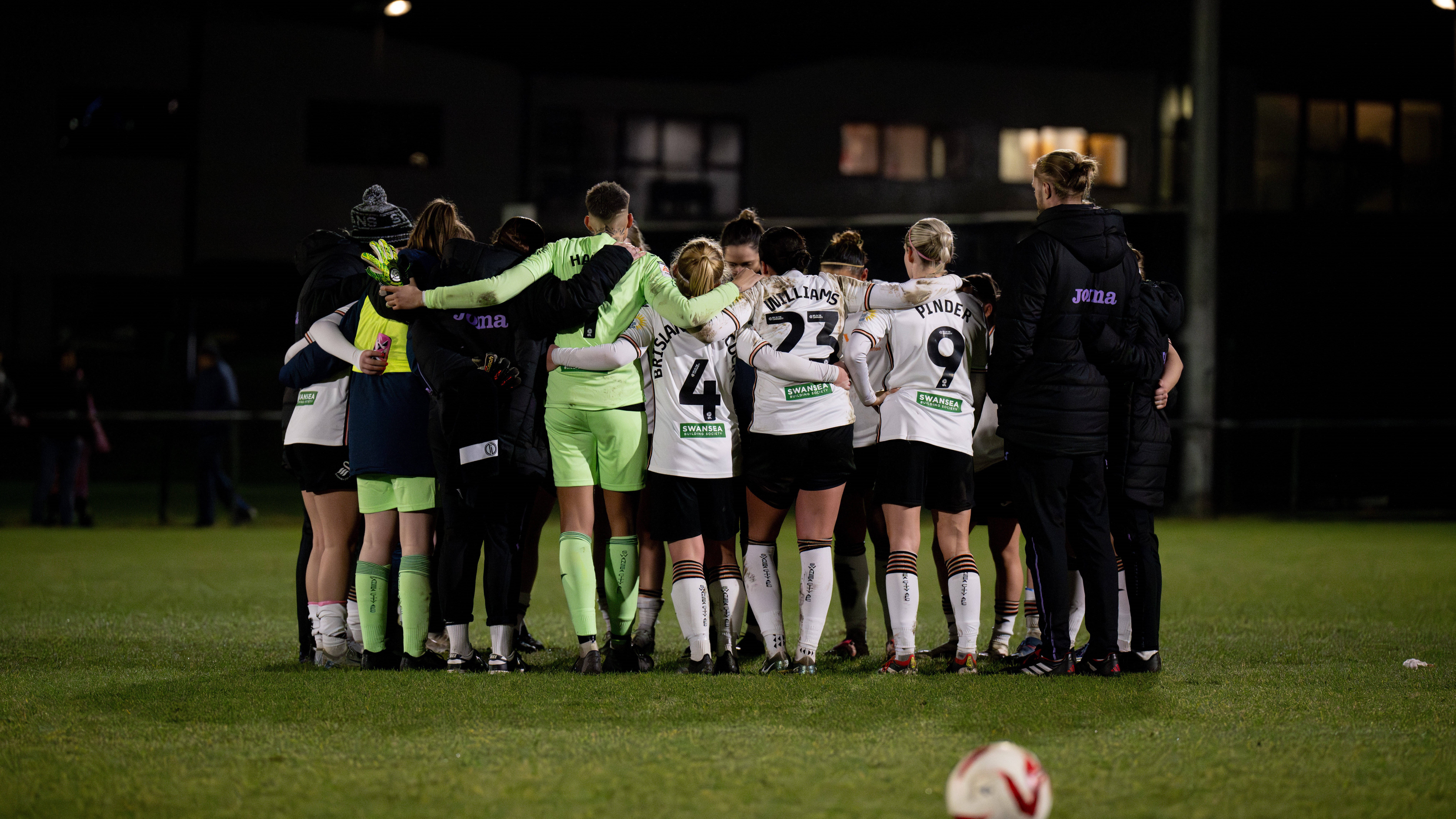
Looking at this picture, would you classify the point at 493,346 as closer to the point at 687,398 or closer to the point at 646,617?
the point at 687,398

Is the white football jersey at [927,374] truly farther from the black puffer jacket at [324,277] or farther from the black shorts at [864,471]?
the black puffer jacket at [324,277]

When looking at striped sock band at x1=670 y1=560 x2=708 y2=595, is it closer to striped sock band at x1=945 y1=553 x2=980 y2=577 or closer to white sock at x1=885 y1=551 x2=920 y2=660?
white sock at x1=885 y1=551 x2=920 y2=660

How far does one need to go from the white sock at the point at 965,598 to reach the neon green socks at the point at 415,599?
2348 mm

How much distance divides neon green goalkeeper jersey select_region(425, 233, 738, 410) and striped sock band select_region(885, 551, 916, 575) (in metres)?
1.33

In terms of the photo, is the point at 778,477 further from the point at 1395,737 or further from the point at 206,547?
the point at 206,547

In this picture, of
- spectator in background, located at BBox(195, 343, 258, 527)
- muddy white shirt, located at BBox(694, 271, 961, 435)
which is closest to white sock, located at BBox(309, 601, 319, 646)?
muddy white shirt, located at BBox(694, 271, 961, 435)

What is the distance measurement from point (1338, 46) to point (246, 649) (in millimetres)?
17144

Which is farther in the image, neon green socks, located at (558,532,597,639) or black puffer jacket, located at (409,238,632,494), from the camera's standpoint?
neon green socks, located at (558,532,597,639)

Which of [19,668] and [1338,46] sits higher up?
[1338,46]

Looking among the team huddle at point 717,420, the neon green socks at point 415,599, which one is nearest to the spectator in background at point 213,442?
the team huddle at point 717,420

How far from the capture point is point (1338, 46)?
18641 mm

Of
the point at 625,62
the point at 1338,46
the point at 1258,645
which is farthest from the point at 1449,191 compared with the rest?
the point at 1258,645

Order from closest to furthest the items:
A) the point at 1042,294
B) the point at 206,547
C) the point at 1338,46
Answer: the point at 1042,294 → the point at 206,547 → the point at 1338,46

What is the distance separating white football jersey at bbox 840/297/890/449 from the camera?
6.18 metres
